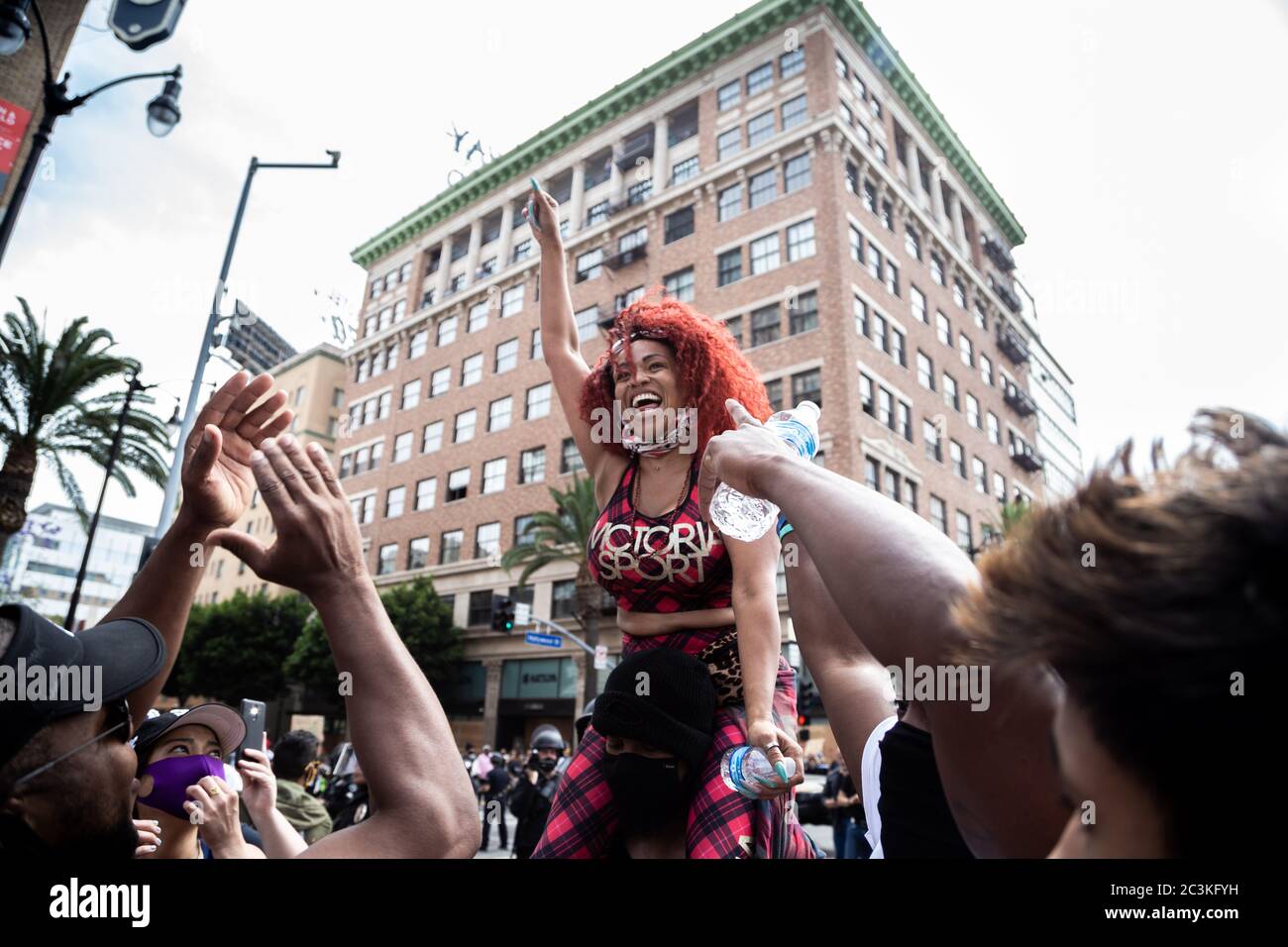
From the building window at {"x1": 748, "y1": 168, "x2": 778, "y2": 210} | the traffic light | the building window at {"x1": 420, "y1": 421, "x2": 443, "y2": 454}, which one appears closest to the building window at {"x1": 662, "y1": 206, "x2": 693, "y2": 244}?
the building window at {"x1": 748, "y1": 168, "x2": 778, "y2": 210}

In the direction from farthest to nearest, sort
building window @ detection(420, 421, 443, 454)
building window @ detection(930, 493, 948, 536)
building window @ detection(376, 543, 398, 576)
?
building window @ detection(420, 421, 443, 454) < building window @ detection(376, 543, 398, 576) < building window @ detection(930, 493, 948, 536)

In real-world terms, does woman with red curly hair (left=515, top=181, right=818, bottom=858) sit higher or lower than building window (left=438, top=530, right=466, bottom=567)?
lower

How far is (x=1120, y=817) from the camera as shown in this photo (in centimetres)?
68

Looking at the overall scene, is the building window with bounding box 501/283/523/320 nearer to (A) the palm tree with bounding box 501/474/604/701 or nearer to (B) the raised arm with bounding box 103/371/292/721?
(A) the palm tree with bounding box 501/474/604/701

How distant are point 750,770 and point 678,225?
32.0m

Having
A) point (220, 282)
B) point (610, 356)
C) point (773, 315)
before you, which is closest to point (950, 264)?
point (773, 315)

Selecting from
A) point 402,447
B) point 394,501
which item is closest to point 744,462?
point 394,501

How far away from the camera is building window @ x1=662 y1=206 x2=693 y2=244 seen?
1241 inches

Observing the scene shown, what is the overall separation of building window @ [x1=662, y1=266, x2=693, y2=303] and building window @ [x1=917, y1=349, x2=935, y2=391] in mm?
9286

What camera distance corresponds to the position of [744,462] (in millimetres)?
1237

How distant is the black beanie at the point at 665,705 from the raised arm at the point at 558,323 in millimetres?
924

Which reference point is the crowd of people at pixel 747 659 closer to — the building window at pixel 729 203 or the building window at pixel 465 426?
the building window at pixel 729 203

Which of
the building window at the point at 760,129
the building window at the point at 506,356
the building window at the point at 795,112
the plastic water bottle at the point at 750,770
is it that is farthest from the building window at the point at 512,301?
the plastic water bottle at the point at 750,770
